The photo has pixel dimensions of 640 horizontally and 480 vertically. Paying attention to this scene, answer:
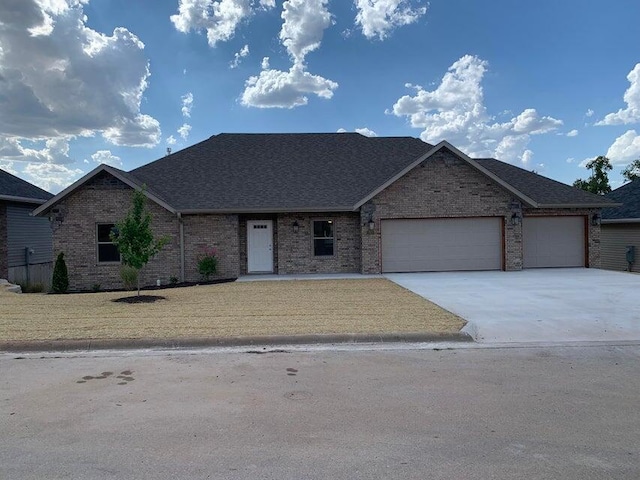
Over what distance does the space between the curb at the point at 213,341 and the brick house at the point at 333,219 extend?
10313 millimetres

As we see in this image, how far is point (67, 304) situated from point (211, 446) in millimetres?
9705

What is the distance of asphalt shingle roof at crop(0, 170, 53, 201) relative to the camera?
2078 centimetres

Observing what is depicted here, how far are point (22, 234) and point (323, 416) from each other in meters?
21.2

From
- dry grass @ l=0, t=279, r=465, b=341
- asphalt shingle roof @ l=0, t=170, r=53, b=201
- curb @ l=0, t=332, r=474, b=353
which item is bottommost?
curb @ l=0, t=332, r=474, b=353

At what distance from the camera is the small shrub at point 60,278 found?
1750cm

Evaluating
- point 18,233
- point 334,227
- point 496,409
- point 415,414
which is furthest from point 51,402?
point 18,233

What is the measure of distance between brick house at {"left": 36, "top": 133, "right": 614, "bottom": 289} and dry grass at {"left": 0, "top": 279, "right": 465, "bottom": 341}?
433cm

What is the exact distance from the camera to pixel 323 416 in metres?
5.16

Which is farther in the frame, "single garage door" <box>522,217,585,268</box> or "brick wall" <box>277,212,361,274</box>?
"single garage door" <box>522,217,585,268</box>

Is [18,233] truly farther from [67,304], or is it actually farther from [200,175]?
[67,304]

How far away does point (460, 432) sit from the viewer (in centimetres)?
473

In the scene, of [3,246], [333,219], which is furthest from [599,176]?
[3,246]

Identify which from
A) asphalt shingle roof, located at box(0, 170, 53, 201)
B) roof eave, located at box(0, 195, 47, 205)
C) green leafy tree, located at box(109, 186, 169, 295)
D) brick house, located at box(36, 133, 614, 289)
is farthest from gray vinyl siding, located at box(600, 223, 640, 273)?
asphalt shingle roof, located at box(0, 170, 53, 201)

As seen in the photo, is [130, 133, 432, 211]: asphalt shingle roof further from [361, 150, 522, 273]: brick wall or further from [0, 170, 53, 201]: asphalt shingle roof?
[0, 170, 53, 201]: asphalt shingle roof
